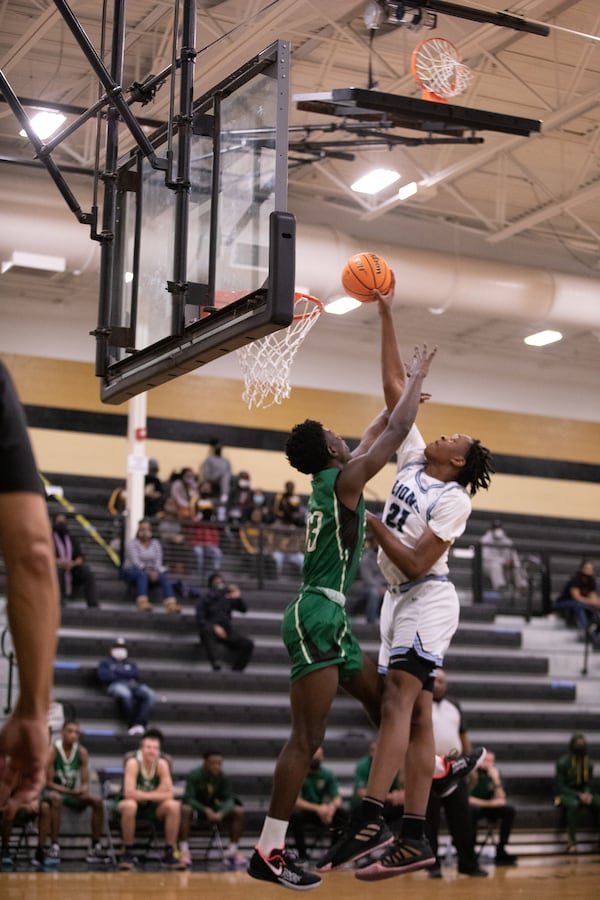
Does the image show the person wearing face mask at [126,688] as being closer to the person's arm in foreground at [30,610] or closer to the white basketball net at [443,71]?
the white basketball net at [443,71]

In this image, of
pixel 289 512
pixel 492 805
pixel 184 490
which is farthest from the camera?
pixel 289 512

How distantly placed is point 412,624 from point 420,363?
4.23 feet

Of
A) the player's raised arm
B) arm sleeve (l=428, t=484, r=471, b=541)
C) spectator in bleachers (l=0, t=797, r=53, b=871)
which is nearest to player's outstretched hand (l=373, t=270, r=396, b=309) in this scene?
the player's raised arm

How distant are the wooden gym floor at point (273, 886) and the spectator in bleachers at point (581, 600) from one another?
7.62 m

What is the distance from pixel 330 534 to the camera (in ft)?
20.2

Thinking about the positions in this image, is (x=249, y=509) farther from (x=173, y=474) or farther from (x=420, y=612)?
(x=420, y=612)

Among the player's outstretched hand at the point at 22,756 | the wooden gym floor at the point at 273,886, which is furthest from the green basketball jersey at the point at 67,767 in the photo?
the player's outstretched hand at the point at 22,756

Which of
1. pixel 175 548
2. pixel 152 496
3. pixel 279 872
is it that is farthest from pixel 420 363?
pixel 152 496

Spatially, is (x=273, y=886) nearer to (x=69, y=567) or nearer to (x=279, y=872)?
(x=279, y=872)

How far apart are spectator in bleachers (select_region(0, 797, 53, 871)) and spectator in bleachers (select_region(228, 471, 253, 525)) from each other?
27.8 ft

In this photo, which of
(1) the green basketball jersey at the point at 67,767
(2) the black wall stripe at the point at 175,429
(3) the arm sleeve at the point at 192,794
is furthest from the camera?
(2) the black wall stripe at the point at 175,429

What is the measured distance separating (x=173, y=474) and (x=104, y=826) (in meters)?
8.51

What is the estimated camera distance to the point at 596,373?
24375 mm

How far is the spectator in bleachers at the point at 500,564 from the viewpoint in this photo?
68.0ft
